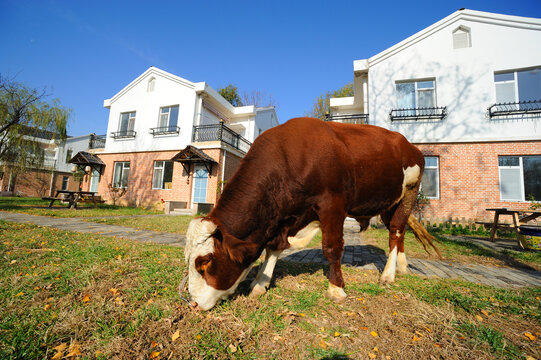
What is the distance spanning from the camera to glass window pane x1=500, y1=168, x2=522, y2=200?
9773mm

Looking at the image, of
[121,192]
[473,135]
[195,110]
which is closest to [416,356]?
[473,135]

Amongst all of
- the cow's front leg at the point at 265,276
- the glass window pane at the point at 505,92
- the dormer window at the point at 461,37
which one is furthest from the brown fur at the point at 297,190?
the dormer window at the point at 461,37

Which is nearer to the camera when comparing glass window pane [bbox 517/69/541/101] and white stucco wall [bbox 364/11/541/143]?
glass window pane [bbox 517/69/541/101]

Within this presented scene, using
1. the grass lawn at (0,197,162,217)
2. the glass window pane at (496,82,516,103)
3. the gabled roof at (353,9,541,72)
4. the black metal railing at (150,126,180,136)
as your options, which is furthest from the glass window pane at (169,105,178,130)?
the glass window pane at (496,82,516,103)

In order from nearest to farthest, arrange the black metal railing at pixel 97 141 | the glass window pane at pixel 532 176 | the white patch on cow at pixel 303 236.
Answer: the white patch on cow at pixel 303 236 → the glass window pane at pixel 532 176 → the black metal railing at pixel 97 141

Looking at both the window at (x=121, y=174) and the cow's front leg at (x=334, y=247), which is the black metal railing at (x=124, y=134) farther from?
the cow's front leg at (x=334, y=247)

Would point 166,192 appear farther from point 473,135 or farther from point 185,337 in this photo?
point 473,135

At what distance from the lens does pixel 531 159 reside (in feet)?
32.3

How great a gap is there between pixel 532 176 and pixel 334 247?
13.0 meters

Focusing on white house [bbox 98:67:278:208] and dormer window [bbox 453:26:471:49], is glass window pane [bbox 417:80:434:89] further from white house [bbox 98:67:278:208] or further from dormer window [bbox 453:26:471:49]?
white house [bbox 98:67:278:208]

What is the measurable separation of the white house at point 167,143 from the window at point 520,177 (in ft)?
46.3

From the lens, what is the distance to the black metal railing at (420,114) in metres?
10.9

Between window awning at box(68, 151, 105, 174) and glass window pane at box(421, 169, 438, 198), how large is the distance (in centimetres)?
2151

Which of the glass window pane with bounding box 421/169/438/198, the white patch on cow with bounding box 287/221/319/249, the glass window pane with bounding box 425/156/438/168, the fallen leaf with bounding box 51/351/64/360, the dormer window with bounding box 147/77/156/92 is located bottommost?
the fallen leaf with bounding box 51/351/64/360
